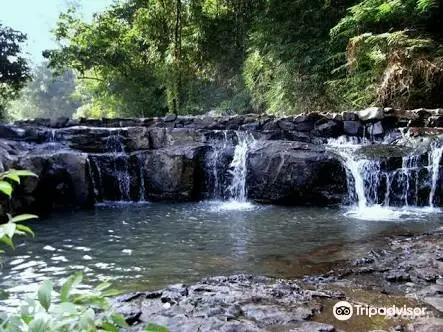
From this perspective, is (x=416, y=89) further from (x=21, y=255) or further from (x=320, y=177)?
(x=21, y=255)

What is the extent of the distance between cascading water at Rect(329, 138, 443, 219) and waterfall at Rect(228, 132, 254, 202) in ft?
7.73

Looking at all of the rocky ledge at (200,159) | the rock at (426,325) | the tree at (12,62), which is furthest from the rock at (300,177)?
the tree at (12,62)

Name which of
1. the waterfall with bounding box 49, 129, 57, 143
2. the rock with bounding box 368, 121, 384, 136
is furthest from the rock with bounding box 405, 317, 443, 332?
the waterfall with bounding box 49, 129, 57, 143

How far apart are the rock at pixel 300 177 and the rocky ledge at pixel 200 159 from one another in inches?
0.9

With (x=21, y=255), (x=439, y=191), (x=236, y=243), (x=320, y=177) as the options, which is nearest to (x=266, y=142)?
(x=320, y=177)

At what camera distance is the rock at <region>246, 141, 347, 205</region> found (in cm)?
1002

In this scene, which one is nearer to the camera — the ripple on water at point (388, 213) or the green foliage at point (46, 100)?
the ripple on water at point (388, 213)

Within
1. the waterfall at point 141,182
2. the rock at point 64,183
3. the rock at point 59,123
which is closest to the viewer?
the rock at point 64,183

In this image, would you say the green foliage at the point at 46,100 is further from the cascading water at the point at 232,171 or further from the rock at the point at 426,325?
the rock at the point at 426,325

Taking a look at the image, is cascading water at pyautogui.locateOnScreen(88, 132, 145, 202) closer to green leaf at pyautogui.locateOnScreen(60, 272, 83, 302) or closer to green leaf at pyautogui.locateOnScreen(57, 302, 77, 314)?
green leaf at pyautogui.locateOnScreen(60, 272, 83, 302)

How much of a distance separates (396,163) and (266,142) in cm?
308

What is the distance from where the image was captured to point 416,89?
12234 millimetres

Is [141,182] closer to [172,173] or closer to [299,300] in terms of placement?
[172,173]

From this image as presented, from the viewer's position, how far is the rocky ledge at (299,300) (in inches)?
122
